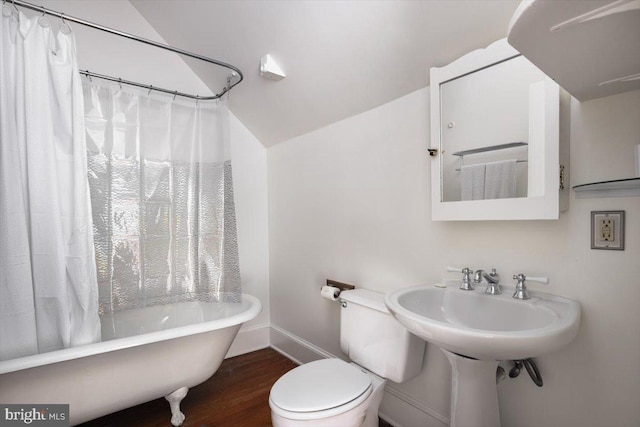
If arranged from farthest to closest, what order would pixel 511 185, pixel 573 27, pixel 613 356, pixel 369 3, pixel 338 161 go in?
pixel 338 161 < pixel 369 3 < pixel 511 185 < pixel 613 356 < pixel 573 27

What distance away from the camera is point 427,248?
5.30ft

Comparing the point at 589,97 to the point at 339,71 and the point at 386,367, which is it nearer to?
→ the point at 339,71

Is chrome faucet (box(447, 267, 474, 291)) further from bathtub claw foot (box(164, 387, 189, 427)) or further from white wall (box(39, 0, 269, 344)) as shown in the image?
white wall (box(39, 0, 269, 344))

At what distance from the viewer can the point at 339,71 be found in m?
1.81

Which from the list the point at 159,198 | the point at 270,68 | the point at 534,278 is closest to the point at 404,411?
the point at 534,278

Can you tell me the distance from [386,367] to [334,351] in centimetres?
74

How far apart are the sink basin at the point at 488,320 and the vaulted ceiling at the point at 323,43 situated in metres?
1.07

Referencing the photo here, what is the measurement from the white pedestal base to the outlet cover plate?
57 centimetres

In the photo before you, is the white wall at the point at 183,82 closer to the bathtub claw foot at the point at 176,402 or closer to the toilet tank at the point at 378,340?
the bathtub claw foot at the point at 176,402

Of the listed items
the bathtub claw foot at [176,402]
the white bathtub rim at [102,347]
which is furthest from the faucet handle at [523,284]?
the bathtub claw foot at [176,402]

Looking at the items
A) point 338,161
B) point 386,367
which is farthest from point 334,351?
point 338,161

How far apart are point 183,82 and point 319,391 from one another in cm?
249

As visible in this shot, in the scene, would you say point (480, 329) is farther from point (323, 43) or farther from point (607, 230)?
point (323, 43)

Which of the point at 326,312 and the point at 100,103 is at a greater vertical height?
the point at 100,103
